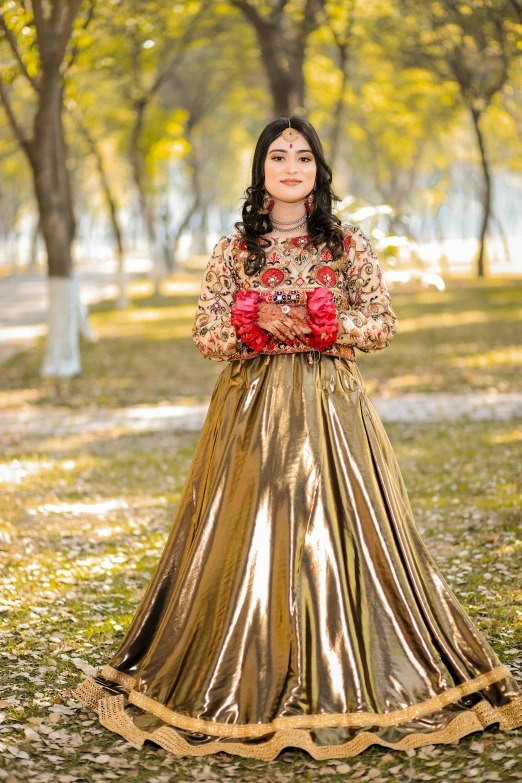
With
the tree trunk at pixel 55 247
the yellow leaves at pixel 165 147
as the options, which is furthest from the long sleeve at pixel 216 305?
the yellow leaves at pixel 165 147

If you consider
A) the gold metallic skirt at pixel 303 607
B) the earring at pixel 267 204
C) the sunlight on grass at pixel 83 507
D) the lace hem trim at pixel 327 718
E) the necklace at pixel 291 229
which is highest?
the earring at pixel 267 204

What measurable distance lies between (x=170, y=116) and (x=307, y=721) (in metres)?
24.4

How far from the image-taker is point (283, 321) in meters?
4.00

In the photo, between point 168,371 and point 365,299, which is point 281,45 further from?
point 365,299

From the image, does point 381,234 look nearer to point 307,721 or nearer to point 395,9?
point 307,721

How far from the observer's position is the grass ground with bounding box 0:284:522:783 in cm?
379

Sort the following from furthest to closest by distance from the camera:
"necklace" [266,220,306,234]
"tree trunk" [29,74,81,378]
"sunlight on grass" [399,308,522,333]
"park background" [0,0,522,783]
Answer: "sunlight on grass" [399,308,522,333] → "tree trunk" [29,74,81,378] → "park background" [0,0,522,783] → "necklace" [266,220,306,234]

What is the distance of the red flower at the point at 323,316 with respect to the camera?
12.9 ft

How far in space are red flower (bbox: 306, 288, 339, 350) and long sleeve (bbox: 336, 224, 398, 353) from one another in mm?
106

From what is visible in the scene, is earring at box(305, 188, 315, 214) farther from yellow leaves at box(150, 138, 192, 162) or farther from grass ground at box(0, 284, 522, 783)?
yellow leaves at box(150, 138, 192, 162)

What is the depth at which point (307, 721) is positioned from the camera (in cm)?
380

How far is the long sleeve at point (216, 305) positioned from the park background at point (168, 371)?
0.34m

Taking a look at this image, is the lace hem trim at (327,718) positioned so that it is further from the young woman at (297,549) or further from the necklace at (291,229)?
the necklace at (291,229)

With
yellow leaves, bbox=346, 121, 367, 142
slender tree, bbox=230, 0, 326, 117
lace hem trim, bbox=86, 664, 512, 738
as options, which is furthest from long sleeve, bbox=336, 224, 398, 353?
yellow leaves, bbox=346, 121, 367, 142
